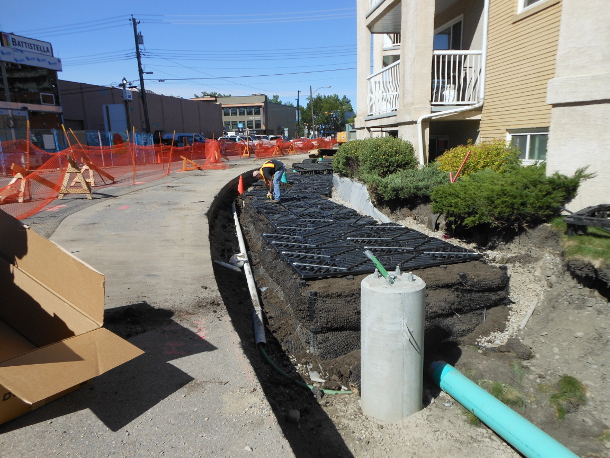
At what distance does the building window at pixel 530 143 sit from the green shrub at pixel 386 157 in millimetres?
2195

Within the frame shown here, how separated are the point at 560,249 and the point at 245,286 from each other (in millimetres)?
4296

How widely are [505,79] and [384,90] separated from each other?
440cm

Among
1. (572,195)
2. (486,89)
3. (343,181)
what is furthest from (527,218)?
(343,181)

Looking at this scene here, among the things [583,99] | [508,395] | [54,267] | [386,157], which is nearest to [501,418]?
[508,395]

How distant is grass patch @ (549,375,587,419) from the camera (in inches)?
138

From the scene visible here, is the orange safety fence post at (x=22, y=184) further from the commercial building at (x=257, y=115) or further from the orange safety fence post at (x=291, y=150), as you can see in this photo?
the commercial building at (x=257, y=115)

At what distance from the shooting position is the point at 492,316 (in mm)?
4805

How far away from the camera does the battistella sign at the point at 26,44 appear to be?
92.3ft

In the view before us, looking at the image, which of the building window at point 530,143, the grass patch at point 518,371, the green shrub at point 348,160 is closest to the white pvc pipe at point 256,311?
the grass patch at point 518,371

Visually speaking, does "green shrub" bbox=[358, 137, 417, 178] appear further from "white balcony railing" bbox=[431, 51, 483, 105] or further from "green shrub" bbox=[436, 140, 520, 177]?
"green shrub" bbox=[436, 140, 520, 177]

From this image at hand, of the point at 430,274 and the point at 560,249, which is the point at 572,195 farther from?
the point at 430,274

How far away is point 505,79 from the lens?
904 centimetres

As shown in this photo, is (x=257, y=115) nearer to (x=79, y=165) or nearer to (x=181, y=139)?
(x=181, y=139)

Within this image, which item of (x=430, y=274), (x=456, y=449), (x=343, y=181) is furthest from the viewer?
(x=343, y=181)
